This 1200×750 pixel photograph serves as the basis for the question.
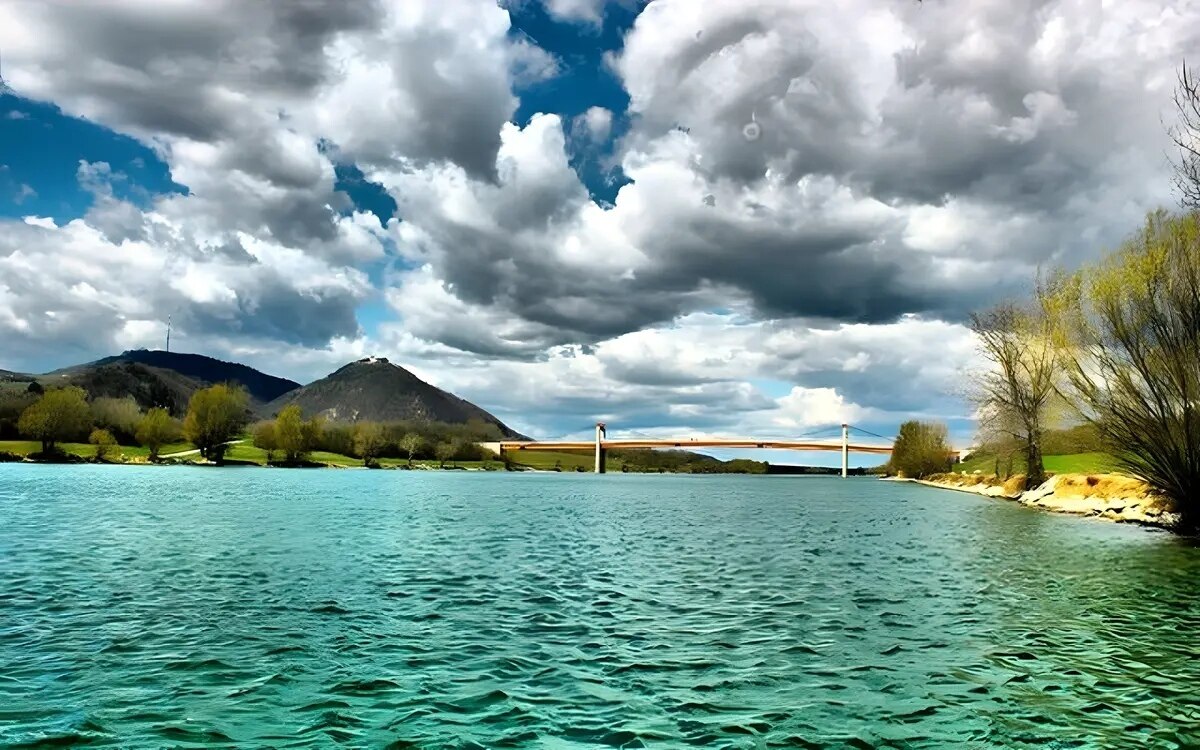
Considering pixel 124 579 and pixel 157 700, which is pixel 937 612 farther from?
pixel 124 579

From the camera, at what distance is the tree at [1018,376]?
245 feet

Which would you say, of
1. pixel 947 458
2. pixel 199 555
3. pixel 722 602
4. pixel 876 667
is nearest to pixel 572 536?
pixel 199 555

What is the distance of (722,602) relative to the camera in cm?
2200

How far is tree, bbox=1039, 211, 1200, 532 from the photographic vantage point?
39.0 meters

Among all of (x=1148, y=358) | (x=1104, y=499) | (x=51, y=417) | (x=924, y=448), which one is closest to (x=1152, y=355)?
(x=1148, y=358)

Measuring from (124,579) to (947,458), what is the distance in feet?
605

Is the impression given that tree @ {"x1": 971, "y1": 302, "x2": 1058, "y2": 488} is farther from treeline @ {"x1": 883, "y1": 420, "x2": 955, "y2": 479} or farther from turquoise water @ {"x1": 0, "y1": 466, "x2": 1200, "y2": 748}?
treeline @ {"x1": 883, "y1": 420, "x2": 955, "y2": 479}

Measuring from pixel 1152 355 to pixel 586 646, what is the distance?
37589mm

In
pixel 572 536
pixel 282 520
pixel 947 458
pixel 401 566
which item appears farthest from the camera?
pixel 947 458

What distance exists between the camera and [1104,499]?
6378 centimetres

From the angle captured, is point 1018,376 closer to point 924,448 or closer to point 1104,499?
point 1104,499

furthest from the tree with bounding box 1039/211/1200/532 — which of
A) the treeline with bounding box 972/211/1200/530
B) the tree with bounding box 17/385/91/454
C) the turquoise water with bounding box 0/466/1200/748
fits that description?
the tree with bounding box 17/385/91/454

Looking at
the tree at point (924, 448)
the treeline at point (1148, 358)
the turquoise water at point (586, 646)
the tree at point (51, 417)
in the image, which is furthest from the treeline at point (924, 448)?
the tree at point (51, 417)

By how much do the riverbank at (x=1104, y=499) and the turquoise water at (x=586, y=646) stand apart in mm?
19912
